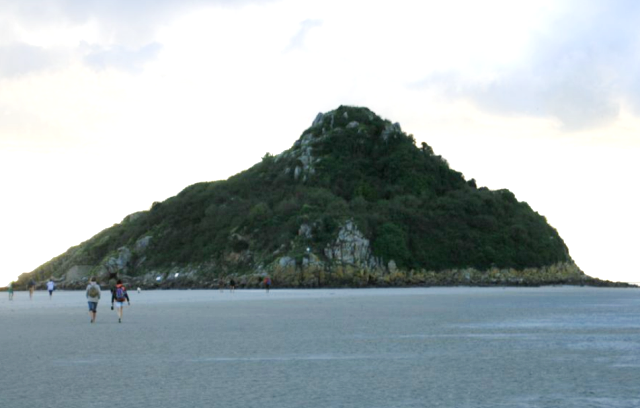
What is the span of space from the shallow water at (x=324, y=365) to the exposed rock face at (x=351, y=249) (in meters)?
95.6

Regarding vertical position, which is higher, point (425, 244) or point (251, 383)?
point (425, 244)


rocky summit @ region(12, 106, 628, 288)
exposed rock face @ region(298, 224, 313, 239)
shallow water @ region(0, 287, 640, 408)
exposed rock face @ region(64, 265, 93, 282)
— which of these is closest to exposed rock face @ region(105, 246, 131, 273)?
rocky summit @ region(12, 106, 628, 288)

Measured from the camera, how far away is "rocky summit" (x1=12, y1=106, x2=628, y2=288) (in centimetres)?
13100

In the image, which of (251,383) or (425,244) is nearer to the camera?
(251,383)

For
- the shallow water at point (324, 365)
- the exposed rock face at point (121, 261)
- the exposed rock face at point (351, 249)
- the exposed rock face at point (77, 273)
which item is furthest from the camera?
the exposed rock face at point (77, 273)

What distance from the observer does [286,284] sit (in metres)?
120

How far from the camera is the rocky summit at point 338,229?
13100 centimetres

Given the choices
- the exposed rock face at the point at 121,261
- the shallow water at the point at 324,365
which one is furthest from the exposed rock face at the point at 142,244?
the shallow water at the point at 324,365

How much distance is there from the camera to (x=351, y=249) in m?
131

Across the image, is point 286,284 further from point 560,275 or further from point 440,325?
point 440,325

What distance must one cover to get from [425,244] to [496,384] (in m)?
126

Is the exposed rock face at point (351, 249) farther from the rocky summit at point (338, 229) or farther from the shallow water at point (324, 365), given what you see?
the shallow water at point (324, 365)

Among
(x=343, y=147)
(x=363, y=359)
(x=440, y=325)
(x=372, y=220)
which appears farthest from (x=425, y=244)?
(x=363, y=359)

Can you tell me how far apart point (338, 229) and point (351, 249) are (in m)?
4.03
